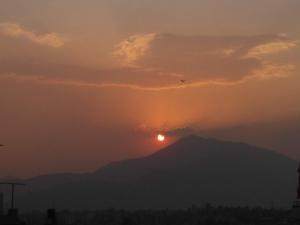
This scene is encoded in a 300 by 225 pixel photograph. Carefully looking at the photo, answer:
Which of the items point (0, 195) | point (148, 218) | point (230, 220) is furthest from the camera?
point (148, 218)

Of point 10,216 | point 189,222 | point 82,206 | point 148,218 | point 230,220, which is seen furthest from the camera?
point 82,206

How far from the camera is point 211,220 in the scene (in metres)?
66.3

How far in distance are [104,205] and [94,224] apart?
127994 millimetres

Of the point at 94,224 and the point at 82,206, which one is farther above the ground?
the point at 82,206

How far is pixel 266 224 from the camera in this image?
60.3 m

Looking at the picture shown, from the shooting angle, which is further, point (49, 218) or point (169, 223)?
point (169, 223)

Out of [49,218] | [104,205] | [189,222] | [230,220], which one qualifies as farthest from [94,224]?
[104,205]

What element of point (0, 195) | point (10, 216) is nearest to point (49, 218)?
point (10, 216)

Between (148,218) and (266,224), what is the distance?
2123 centimetres

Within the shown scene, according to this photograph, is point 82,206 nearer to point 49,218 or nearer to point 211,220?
point 211,220

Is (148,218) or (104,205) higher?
(104,205)

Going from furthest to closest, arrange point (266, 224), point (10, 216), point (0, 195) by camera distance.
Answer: point (266, 224) < point (0, 195) < point (10, 216)

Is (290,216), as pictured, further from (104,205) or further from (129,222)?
(104,205)

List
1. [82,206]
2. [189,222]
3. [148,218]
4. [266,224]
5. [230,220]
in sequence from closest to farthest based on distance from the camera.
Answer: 1. [266,224]
2. [230,220]
3. [189,222]
4. [148,218]
5. [82,206]
